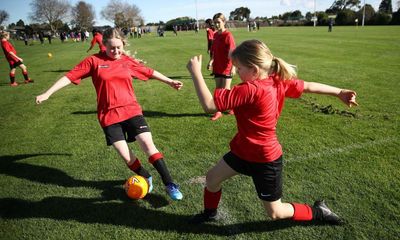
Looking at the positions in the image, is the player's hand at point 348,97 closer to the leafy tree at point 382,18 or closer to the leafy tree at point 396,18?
the leafy tree at point 396,18

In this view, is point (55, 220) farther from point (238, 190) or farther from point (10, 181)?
point (238, 190)

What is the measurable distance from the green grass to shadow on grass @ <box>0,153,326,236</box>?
0.04 feet

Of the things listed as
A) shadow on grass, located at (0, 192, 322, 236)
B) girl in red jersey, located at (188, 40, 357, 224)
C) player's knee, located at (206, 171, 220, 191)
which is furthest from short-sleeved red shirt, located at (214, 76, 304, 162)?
shadow on grass, located at (0, 192, 322, 236)

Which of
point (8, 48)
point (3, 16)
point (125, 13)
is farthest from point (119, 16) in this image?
point (8, 48)

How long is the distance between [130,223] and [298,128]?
3843 mm

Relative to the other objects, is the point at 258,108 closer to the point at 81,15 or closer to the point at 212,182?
the point at 212,182

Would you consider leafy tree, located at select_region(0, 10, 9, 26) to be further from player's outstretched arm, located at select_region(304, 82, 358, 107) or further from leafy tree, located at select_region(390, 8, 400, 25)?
player's outstretched arm, located at select_region(304, 82, 358, 107)

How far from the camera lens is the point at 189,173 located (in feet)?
14.8

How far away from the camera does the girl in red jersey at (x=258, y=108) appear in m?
2.39

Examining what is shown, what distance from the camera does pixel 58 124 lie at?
7176 mm

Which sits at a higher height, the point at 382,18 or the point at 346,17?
the point at 346,17

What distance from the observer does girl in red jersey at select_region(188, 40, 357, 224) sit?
239 cm

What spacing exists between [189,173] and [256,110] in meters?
2.23

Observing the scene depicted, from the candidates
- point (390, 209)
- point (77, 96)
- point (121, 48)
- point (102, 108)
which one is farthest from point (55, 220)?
point (77, 96)
